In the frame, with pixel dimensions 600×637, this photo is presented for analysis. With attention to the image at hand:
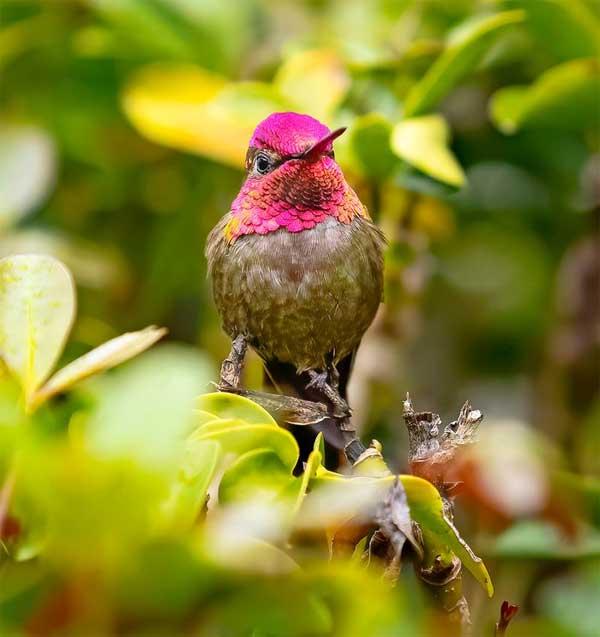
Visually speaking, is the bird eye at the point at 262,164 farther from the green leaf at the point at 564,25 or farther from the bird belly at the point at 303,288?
the green leaf at the point at 564,25

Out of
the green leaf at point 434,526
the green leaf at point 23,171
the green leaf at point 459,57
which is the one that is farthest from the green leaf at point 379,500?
the green leaf at point 23,171

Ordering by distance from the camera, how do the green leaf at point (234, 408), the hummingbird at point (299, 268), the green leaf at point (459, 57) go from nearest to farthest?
the green leaf at point (234, 408), the hummingbird at point (299, 268), the green leaf at point (459, 57)

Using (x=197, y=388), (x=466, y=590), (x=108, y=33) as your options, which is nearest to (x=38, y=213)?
(x=108, y=33)

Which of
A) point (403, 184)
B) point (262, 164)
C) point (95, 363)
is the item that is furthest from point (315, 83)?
point (95, 363)

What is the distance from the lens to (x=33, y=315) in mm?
875

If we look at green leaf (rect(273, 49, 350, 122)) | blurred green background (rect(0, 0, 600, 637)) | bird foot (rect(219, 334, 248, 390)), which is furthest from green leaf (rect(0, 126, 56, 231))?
bird foot (rect(219, 334, 248, 390))

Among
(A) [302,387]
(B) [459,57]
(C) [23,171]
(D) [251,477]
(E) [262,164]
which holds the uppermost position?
(B) [459,57]

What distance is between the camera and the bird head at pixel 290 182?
48.0 inches

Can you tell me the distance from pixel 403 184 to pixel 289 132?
379 millimetres

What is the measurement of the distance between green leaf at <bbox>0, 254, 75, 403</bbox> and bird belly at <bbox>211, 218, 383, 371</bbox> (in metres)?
0.49

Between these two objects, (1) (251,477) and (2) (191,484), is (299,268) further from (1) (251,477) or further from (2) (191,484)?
(2) (191,484)

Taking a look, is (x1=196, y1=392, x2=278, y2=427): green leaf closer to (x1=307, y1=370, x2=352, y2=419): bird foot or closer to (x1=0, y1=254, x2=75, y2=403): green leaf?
(x1=0, y1=254, x2=75, y2=403): green leaf

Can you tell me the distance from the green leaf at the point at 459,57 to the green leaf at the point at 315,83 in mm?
125

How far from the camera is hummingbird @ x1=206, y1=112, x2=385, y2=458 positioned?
1325 millimetres
